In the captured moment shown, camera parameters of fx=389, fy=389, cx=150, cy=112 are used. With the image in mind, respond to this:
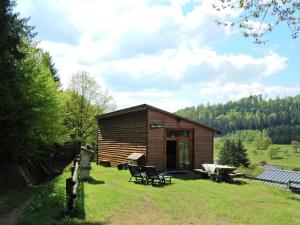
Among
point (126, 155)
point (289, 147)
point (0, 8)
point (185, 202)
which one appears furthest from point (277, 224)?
point (289, 147)

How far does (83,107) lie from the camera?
44.4 meters

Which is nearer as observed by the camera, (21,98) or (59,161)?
(21,98)

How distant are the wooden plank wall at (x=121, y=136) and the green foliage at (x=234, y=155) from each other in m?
46.6

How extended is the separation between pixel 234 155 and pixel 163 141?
5523cm

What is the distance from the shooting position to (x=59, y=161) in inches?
1678

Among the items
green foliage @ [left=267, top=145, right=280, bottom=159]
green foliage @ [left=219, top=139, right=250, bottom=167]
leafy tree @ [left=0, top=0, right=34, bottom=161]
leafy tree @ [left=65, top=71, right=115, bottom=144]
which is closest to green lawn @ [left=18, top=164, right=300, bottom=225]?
leafy tree @ [left=0, top=0, right=34, bottom=161]

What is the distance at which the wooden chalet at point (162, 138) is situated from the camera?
2359cm

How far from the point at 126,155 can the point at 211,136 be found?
586 cm

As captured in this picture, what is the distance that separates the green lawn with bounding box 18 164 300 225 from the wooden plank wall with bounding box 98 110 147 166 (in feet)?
23.6

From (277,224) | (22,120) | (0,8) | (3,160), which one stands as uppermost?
(0,8)

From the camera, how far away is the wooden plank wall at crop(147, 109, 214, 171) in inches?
927

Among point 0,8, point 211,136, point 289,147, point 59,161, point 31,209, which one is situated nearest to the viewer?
point 31,209

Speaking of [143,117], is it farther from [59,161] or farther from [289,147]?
[289,147]

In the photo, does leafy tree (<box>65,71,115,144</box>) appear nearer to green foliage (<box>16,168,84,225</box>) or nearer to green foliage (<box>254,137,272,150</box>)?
green foliage (<box>16,168,84,225</box>)
